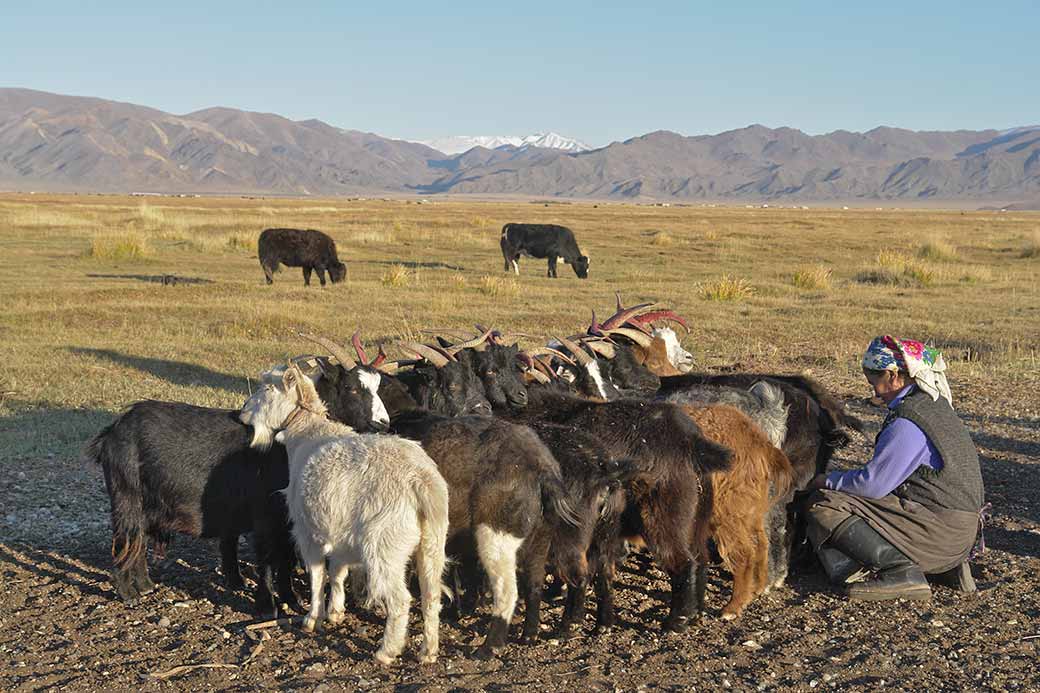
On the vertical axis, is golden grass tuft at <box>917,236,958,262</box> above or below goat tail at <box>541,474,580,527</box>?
above

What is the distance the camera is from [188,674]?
518 cm

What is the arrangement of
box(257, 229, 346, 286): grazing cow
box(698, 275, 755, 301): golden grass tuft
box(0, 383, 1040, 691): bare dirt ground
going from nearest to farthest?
box(0, 383, 1040, 691): bare dirt ground < box(698, 275, 755, 301): golden grass tuft < box(257, 229, 346, 286): grazing cow

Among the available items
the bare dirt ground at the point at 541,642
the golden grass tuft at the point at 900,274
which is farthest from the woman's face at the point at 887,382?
the golden grass tuft at the point at 900,274

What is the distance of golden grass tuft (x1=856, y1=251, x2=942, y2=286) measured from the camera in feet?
84.1

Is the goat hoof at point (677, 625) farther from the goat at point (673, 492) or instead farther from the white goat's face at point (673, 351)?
the white goat's face at point (673, 351)

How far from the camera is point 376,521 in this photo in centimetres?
516

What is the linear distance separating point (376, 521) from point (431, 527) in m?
0.28

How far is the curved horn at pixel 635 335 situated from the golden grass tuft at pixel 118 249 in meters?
23.7

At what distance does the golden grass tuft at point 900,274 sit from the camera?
2562cm

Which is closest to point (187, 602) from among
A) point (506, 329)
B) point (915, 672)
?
point (915, 672)

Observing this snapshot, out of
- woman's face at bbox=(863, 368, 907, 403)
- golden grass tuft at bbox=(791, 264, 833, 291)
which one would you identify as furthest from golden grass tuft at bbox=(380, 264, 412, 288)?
woman's face at bbox=(863, 368, 907, 403)

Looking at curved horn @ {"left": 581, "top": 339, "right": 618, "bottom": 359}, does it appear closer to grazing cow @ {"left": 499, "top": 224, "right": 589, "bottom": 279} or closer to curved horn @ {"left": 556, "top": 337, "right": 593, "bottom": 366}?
curved horn @ {"left": 556, "top": 337, "right": 593, "bottom": 366}

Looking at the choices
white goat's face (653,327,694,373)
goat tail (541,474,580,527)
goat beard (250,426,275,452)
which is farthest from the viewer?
white goat's face (653,327,694,373)

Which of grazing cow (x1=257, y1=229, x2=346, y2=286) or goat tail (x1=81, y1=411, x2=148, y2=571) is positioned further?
grazing cow (x1=257, y1=229, x2=346, y2=286)
